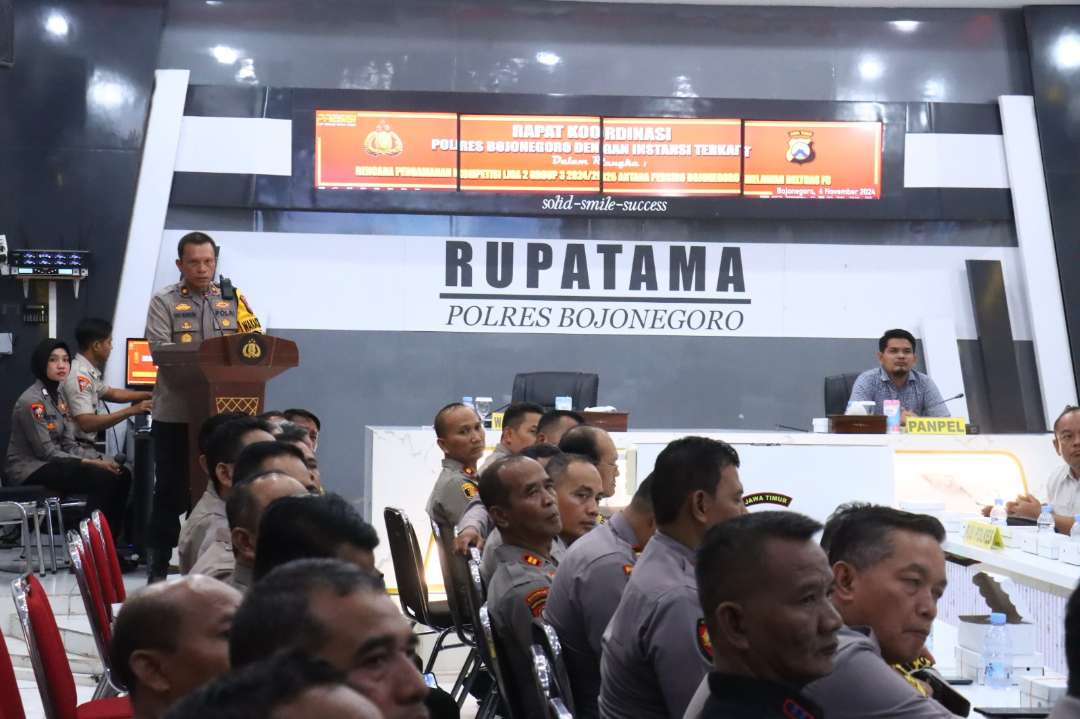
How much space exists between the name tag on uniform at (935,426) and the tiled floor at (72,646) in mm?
2675

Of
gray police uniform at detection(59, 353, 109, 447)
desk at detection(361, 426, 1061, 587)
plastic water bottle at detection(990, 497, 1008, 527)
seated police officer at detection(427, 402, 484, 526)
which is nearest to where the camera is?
plastic water bottle at detection(990, 497, 1008, 527)

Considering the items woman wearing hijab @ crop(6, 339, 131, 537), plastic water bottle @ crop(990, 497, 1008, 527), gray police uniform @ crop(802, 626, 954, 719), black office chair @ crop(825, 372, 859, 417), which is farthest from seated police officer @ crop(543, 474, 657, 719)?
black office chair @ crop(825, 372, 859, 417)

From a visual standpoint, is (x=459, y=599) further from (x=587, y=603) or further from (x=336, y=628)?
(x=336, y=628)

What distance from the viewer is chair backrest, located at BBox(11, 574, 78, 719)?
267cm

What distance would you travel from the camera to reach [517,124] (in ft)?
29.6

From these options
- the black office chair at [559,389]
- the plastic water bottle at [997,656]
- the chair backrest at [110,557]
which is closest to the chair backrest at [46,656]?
the chair backrest at [110,557]

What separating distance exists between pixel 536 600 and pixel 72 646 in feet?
11.2

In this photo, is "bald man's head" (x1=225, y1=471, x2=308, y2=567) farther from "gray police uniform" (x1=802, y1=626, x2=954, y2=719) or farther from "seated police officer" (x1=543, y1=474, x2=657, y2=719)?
"gray police uniform" (x1=802, y1=626, x2=954, y2=719)

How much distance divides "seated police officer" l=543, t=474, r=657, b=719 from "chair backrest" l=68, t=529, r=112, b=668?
121 centimetres

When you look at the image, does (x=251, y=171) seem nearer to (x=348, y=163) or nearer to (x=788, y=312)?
(x=348, y=163)

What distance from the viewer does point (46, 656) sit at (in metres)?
2.67

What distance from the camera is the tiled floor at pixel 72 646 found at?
566 centimetres

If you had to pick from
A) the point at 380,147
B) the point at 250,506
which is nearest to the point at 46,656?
the point at 250,506

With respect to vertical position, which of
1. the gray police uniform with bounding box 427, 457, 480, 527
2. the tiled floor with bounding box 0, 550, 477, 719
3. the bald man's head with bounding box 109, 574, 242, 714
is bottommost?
the tiled floor with bounding box 0, 550, 477, 719
